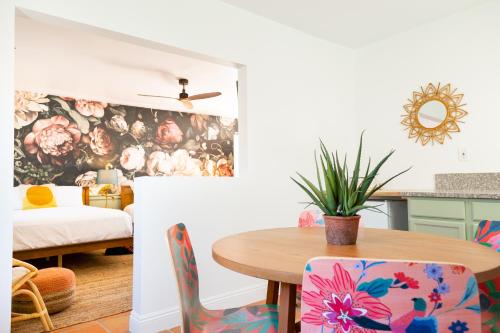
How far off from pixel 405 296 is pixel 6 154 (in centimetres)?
199

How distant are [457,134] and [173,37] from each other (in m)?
2.46

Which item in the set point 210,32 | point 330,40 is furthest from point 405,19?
point 210,32

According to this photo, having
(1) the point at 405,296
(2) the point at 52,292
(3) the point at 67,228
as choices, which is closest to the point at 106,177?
(3) the point at 67,228

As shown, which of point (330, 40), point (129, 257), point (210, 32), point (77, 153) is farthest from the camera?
point (77, 153)

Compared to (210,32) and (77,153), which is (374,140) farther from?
(77,153)

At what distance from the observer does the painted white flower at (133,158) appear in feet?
20.0

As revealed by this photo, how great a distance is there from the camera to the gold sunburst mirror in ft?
9.96

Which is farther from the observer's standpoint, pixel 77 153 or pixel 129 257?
pixel 77 153

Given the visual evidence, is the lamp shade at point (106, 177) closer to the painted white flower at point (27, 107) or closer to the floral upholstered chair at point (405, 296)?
the painted white flower at point (27, 107)

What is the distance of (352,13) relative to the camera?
295cm

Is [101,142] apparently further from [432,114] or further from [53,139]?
[432,114]

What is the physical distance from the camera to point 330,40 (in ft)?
11.4

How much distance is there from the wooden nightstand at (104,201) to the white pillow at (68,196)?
1.12ft

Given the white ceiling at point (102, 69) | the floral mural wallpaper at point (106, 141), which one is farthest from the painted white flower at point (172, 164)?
the white ceiling at point (102, 69)
